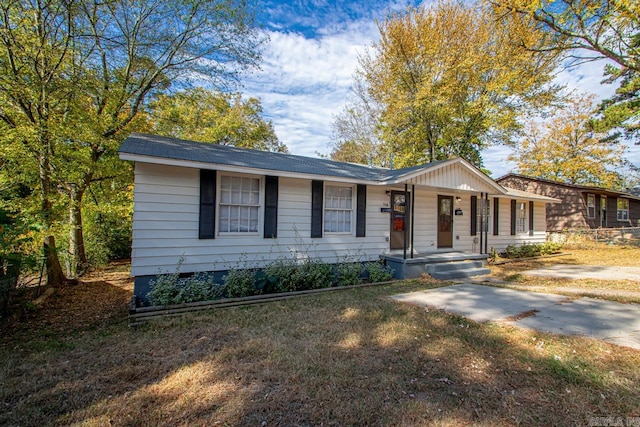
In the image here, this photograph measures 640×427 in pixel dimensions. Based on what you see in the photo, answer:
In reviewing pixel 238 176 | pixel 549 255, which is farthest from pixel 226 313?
pixel 549 255

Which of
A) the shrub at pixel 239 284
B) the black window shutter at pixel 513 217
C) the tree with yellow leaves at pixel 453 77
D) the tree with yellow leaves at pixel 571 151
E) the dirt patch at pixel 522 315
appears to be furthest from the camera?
the tree with yellow leaves at pixel 571 151

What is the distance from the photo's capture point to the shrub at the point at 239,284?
5.83m

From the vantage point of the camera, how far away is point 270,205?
6785 mm

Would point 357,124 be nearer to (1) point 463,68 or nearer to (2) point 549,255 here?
(1) point 463,68

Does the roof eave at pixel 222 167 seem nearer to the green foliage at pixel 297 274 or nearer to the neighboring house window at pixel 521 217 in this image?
the green foliage at pixel 297 274

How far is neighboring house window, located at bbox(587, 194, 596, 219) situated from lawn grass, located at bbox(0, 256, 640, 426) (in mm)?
21520

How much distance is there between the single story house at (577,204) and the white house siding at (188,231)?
19.5 m

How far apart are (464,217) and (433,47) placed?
9263 mm

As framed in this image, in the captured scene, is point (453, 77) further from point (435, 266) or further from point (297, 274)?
point (297, 274)

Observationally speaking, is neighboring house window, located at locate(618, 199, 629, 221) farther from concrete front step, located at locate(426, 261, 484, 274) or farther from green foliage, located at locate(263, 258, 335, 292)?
green foliage, located at locate(263, 258, 335, 292)

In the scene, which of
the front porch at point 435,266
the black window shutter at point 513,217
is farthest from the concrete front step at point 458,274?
the black window shutter at point 513,217

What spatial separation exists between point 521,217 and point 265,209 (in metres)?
12.1

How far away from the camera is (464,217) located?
10.8 meters

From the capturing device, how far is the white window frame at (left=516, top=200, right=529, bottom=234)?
42.4ft
